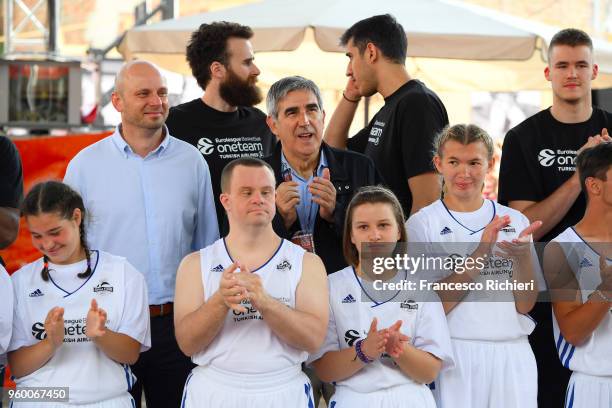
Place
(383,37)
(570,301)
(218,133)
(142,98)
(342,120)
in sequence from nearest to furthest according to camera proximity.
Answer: (570,301) → (142,98) → (383,37) → (218,133) → (342,120)

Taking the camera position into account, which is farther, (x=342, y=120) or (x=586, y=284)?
(x=342, y=120)

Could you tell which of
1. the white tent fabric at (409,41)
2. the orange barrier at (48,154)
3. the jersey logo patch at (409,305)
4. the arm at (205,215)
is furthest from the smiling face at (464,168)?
the orange barrier at (48,154)

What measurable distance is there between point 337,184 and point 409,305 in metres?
0.69

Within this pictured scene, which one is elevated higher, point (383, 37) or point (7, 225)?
point (383, 37)

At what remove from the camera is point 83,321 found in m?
3.94

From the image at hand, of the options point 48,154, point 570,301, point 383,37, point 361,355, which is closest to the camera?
point 361,355

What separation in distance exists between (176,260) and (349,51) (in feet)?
5.33

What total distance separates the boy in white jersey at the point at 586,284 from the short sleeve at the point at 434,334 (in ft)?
2.03

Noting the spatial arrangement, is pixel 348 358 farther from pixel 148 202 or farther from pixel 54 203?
pixel 54 203

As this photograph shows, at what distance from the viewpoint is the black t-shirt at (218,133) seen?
5.23 m

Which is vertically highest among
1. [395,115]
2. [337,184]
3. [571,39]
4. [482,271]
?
[571,39]

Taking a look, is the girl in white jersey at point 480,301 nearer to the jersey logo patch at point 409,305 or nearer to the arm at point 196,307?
the jersey logo patch at point 409,305

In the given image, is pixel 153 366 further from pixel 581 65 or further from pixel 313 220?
pixel 581 65

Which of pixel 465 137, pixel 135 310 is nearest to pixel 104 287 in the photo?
pixel 135 310
